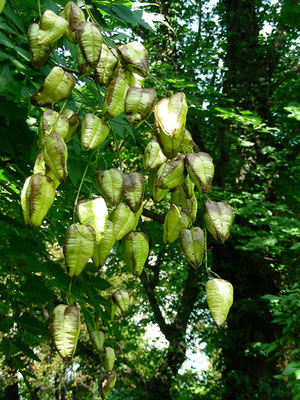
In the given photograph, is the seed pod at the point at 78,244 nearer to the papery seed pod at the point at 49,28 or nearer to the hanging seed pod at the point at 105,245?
the hanging seed pod at the point at 105,245

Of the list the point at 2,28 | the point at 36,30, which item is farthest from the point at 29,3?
the point at 36,30

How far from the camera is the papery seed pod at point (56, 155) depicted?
0.69 m

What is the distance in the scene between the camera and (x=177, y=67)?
22.3ft

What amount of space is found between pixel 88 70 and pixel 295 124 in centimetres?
599

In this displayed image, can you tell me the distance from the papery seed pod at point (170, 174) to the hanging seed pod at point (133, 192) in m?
0.04

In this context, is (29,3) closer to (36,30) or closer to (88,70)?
(36,30)

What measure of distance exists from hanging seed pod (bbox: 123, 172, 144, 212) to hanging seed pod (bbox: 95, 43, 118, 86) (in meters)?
0.18

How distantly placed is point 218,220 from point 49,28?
48 centimetres

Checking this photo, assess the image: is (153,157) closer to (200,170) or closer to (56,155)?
(200,170)

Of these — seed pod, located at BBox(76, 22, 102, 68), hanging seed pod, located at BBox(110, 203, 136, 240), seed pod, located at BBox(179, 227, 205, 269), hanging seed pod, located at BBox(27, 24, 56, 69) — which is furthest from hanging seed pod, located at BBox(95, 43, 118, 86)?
seed pod, located at BBox(179, 227, 205, 269)

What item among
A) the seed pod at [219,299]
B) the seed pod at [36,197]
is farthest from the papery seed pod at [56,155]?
the seed pod at [219,299]

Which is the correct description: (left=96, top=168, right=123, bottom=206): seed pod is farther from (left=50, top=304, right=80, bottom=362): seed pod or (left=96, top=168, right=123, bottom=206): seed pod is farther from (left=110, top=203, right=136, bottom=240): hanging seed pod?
(left=50, top=304, right=80, bottom=362): seed pod

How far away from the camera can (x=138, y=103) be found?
77 cm

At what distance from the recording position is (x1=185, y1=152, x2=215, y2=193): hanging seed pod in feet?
2.59
